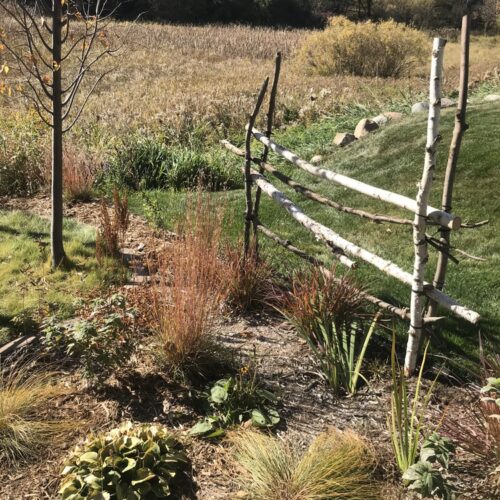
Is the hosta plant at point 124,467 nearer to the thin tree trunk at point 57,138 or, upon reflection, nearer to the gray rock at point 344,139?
the thin tree trunk at point 57,138

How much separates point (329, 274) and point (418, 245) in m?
1.04

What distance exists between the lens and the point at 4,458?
3.00 m

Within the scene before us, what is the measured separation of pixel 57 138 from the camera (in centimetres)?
482

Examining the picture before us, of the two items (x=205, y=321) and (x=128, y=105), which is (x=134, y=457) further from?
(x=128, y=105)

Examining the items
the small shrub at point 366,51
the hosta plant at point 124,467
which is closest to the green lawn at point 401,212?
the hosta plant at point 124,467

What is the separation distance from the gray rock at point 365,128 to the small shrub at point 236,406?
7.64 m

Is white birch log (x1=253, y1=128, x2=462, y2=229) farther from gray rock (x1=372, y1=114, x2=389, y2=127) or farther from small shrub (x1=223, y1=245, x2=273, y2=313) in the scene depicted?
gray rock (x1=372, y1=114, x2=389, y2=127)

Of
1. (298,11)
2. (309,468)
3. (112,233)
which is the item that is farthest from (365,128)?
(298,11)

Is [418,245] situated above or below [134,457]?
above

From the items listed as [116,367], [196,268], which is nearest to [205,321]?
[196,268]

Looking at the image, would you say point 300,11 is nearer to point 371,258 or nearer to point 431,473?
point 371,258

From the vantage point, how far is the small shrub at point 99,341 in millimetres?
3451

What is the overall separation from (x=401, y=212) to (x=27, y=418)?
4.91 meters

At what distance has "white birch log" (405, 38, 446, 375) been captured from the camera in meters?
2.96
